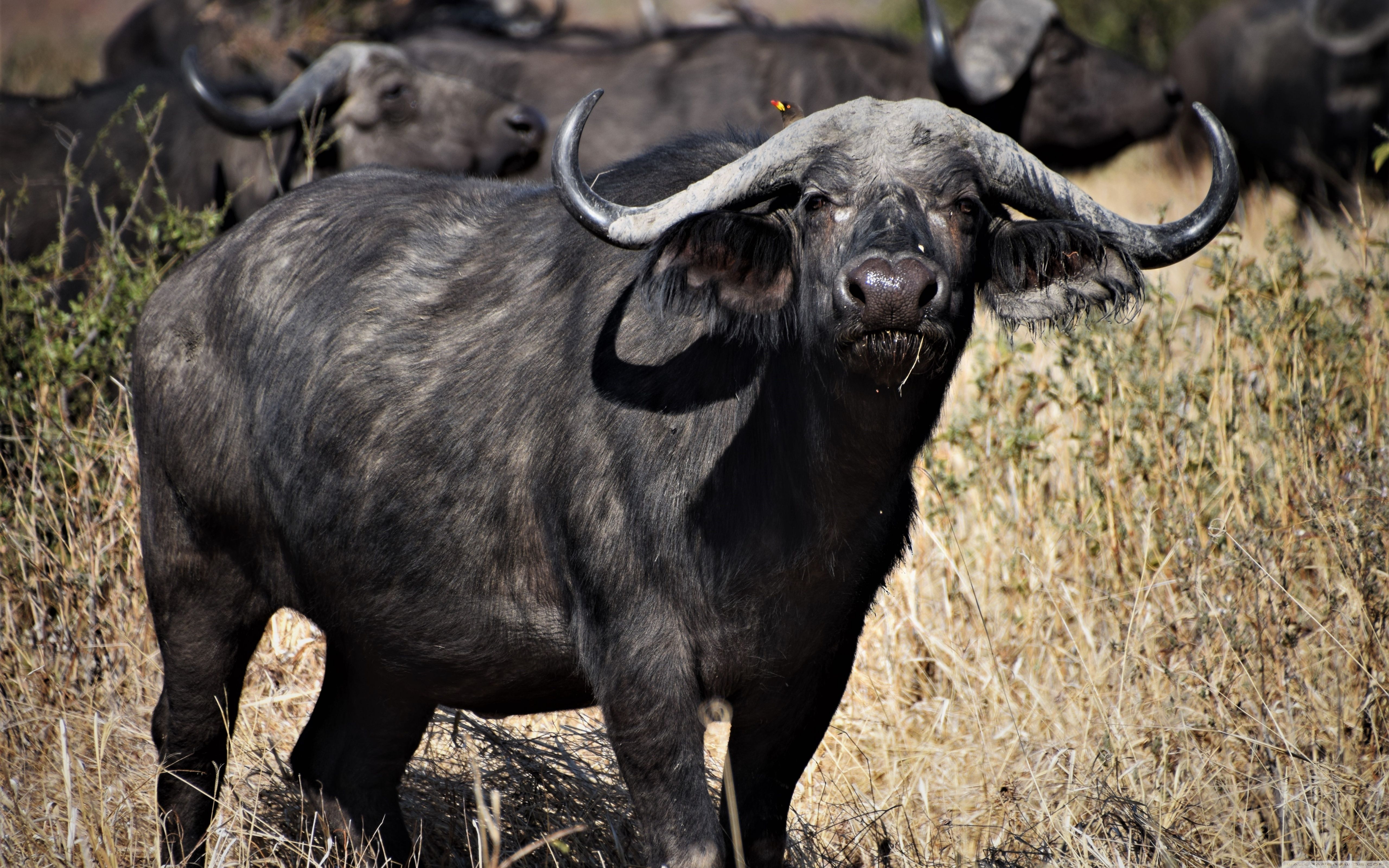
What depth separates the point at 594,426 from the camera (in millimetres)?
2971

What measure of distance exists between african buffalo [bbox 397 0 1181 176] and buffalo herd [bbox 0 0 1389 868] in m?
5.80

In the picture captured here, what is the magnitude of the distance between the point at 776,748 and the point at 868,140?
4.89 ft

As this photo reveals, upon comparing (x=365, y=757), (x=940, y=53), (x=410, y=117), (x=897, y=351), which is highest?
(x=897, y=351)

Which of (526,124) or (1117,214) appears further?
(526,124)

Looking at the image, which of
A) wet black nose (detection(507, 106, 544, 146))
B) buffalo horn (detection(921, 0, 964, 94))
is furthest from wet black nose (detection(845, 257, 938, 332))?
buffalo horn (detection(921, 0, 964, 94))

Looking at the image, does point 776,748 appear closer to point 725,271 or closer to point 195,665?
point 725,271

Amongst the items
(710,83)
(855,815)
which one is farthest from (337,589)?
(710,83)

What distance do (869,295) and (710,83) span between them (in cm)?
750

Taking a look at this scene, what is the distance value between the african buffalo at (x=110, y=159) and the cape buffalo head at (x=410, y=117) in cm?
41

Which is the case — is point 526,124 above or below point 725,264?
below

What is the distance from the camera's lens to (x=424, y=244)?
3.47 meters

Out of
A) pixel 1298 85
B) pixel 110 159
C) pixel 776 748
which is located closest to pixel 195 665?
pixel 776 748

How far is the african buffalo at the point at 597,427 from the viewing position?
9.21 ft

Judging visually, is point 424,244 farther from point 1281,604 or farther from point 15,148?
point 15,148
